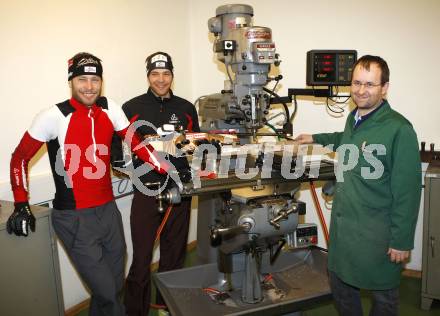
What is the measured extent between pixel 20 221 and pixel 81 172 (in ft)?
1.13

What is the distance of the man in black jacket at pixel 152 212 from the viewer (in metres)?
2.33

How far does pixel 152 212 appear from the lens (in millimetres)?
2336

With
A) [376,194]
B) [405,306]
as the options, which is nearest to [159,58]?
[376,194]

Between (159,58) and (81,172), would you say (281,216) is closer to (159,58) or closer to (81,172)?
(81,172)

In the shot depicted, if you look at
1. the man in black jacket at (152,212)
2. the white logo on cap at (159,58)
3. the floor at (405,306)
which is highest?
the white logo on cap at (159,58)

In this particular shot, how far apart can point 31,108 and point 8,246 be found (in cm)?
88

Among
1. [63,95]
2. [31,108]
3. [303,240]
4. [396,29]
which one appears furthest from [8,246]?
[396,29]

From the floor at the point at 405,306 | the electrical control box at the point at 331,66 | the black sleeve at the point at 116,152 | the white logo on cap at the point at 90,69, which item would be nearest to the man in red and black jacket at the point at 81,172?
the white logo on cap at the point at 90,69

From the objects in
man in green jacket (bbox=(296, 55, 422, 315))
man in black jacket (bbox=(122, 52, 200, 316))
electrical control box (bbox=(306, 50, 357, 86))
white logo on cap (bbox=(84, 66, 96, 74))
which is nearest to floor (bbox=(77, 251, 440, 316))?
man in black jacket (bbox=(122, 52, 200, 316))

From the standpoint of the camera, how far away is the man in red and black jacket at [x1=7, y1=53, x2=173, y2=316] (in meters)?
1.85

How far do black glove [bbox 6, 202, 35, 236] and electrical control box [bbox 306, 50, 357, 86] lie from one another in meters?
1.68

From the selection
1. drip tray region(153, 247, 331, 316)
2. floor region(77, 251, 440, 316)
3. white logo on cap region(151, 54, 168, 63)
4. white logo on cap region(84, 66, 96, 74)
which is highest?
white logo on cap region(151, 54, 168, 63)

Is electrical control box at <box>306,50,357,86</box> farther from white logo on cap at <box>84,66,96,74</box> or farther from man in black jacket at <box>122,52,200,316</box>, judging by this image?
white logo on cap at <box>84,66,96,74</box>

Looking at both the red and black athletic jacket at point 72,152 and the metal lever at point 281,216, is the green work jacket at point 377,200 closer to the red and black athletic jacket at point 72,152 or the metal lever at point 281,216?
the metal lever at point 281,216
